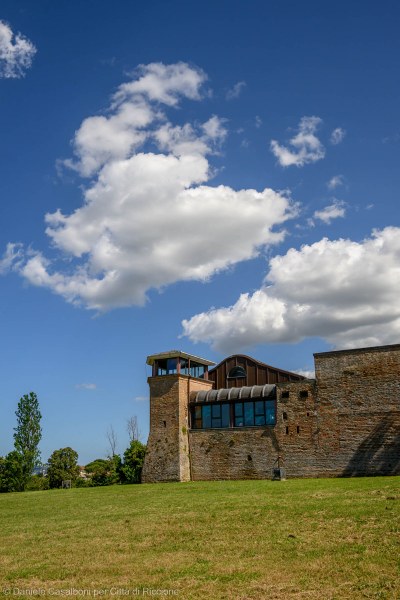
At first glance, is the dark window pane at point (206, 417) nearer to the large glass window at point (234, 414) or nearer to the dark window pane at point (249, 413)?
the large glass window at point (234, 414)

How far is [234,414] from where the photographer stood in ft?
121

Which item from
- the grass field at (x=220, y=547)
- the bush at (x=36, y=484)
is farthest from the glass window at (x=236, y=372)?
the bush at (x=36, y=484)

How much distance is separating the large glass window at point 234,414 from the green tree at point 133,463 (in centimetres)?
570

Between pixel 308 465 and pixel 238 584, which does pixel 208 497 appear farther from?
pixel 238 584

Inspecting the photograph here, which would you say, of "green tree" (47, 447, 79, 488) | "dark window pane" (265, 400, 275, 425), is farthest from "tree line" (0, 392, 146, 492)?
"dark window pane" (265, 400, 275, 425)

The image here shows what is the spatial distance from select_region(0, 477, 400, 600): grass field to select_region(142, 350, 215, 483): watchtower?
13.1 metres

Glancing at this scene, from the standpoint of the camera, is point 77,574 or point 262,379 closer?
point 77,574

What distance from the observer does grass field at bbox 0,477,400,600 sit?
11203mm

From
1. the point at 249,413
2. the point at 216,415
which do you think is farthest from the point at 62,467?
the point at 249,413

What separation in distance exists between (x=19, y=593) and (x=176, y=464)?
2513 cm

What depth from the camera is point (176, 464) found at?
36250mm

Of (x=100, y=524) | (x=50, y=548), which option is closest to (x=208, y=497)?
(x=100, y=524)

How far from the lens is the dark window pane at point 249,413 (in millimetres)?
36062

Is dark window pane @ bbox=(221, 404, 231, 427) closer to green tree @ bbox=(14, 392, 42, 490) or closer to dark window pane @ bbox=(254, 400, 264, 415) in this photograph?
dark window pane @ bbox=(254, 400, 264, 415)
